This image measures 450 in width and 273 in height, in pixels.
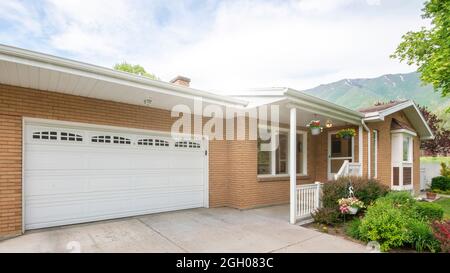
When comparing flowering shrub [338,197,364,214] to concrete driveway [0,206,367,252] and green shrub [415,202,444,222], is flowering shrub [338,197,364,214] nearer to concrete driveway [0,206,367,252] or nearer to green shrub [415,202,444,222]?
concrete driveway [0,206,367,252]

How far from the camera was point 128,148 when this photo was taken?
6.23 meters

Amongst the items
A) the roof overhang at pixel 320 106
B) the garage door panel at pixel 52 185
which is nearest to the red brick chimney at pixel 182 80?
the roof overhang at pixel 320 106

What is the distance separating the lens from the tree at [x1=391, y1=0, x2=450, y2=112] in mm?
8469

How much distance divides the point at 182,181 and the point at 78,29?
1194 centimetres

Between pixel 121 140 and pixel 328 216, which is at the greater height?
pixel 121 140

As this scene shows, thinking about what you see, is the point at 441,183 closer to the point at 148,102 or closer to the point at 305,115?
the point at 305,115

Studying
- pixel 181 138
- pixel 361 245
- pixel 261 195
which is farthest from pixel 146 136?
pixel 361 245

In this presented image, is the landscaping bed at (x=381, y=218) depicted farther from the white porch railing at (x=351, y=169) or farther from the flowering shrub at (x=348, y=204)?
the white porch railing at (x=351, y=169)

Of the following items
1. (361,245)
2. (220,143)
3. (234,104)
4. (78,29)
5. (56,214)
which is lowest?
(361,245)

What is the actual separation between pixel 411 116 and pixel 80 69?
12.5m

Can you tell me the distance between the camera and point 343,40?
1138 centimetres

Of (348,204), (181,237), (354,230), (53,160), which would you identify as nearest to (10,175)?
(53,160)

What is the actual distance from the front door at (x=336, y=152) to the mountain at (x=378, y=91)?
4879cm

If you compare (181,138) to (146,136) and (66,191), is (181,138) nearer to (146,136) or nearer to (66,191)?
(146,136)
